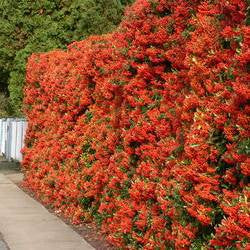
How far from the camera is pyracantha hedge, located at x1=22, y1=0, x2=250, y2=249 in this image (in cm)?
491

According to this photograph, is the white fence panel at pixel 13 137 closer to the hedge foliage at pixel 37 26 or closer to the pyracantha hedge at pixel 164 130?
the hedge foliage at pixel 37 26

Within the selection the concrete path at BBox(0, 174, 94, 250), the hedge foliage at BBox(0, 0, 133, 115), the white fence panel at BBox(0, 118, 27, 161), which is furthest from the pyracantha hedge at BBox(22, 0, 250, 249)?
the white fence panel at BBox(0, 118, 27, 161)

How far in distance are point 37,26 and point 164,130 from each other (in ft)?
49.8

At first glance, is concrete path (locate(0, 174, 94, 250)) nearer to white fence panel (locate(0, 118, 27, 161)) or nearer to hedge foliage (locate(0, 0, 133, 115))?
white fence panel (locate(0, 118, 27, 161))

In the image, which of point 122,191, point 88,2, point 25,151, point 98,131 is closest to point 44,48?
point 88,2

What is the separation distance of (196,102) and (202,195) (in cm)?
89

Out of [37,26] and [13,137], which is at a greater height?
[37,26]

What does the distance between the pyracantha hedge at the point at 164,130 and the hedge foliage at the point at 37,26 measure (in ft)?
29.2

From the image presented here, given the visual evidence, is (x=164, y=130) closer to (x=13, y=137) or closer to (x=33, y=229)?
(x=33, y=229)

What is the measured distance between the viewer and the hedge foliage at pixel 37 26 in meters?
20.4

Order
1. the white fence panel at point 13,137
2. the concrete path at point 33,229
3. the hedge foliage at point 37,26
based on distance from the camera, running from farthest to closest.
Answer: the white fence panel at point 13,137 → the hedge foliage at point 37,26 → the concrete path at point 33,229

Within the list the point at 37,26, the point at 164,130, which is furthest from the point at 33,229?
the point at 37,26

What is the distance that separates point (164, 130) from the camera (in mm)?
6562

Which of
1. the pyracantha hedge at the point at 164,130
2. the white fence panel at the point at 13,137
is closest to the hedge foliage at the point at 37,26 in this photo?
the white fence panel at the point at 13,137
